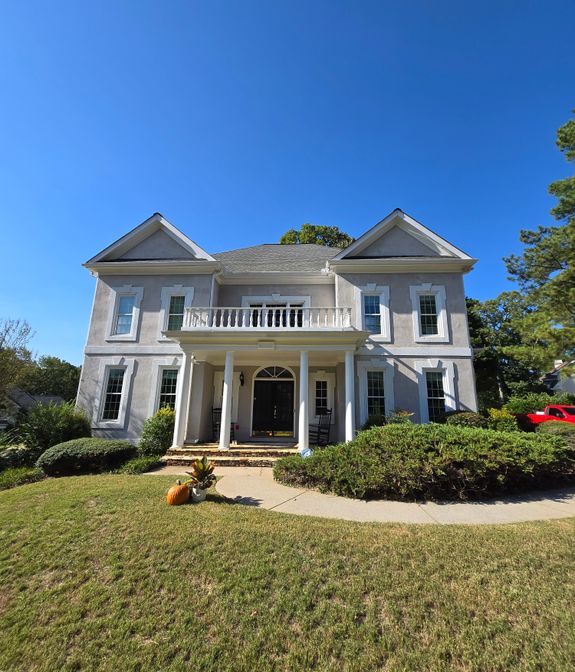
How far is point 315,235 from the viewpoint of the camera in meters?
29.8

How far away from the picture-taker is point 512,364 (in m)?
29.0

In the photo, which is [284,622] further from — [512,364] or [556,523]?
[512,364]

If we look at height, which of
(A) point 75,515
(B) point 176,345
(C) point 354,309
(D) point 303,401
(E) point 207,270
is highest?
(E) point 207,270

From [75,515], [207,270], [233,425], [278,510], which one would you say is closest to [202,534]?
[278,510]

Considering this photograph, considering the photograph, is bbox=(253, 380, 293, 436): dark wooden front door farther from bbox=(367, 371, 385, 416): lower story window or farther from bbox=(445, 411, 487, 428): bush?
bbox=(445, 411, 487, 428): bush

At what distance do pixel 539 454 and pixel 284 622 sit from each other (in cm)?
683

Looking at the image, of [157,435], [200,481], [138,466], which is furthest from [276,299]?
[200,481]

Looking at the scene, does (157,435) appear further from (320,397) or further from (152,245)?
(152,245)

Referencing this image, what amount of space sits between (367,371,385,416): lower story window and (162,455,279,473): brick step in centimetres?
471

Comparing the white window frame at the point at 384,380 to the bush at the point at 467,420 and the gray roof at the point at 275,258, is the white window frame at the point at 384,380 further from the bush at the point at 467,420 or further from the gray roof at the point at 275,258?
the gray roof at the point at 275,258

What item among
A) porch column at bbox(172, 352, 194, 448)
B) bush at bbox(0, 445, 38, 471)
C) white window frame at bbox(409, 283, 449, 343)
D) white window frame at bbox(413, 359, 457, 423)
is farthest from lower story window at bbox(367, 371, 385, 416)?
bush at bbox(0, 445, 38, 471)

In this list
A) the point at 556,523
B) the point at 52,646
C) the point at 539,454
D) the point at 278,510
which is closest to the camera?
the point at 52,646

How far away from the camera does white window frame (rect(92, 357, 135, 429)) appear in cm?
1310

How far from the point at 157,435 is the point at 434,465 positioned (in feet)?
30.0
